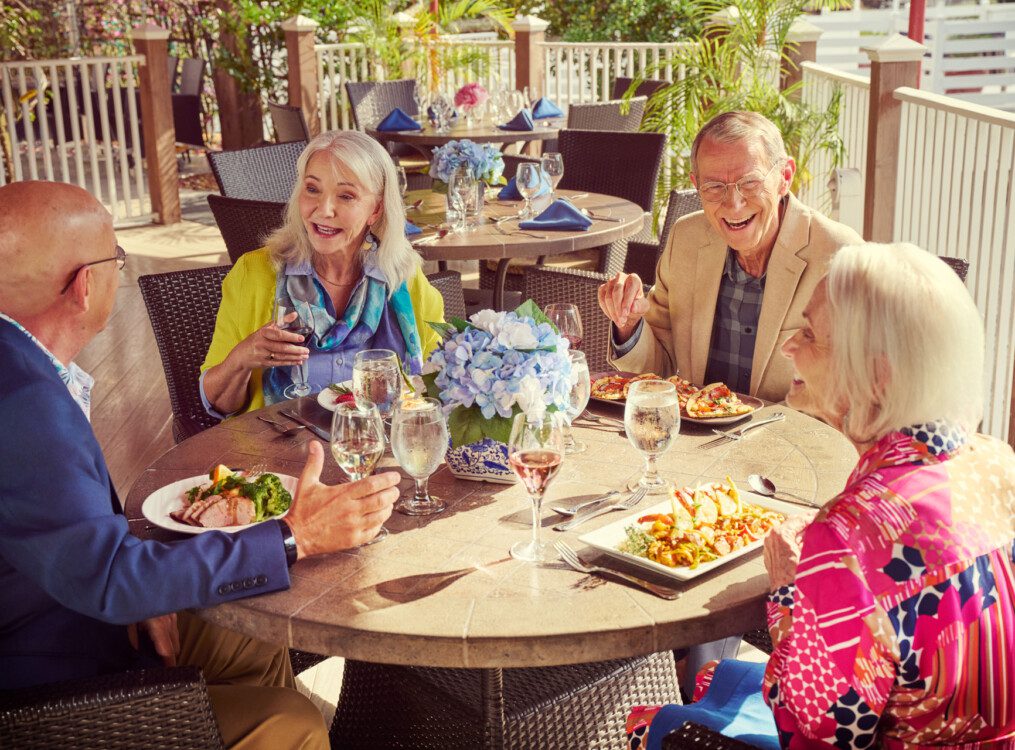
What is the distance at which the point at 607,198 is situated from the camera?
196 inches

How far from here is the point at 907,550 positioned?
4.62 feet

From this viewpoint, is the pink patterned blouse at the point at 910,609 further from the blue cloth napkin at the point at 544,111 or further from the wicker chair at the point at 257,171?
the blue cloth napkin at the point at 544,111

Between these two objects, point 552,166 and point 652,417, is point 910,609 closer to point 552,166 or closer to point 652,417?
point 652,417

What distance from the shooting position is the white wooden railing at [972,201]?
13.7 feet

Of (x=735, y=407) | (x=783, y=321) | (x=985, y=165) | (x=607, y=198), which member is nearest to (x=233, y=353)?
(x=735, y=407)

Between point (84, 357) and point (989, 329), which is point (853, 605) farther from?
point (84, 357)

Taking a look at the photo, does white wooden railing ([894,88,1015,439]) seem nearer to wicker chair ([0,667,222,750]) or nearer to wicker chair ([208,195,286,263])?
wicker chair ([208,195,286,263])

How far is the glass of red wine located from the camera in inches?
92.7

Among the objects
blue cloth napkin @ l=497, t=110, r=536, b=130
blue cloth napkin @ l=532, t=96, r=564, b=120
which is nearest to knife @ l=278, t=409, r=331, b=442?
blue cloth napkin @ l=497, t=110, r=536, b=130

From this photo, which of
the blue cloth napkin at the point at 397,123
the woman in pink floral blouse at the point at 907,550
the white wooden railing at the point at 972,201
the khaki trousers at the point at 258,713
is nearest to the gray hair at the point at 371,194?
the khaki trousers at the point at 258,713

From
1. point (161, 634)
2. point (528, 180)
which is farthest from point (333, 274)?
A: point (528, 180)

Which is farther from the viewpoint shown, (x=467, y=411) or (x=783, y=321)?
(x=783, y=321)

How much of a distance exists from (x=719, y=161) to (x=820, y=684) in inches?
62.3

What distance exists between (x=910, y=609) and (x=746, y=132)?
1.59 metres
